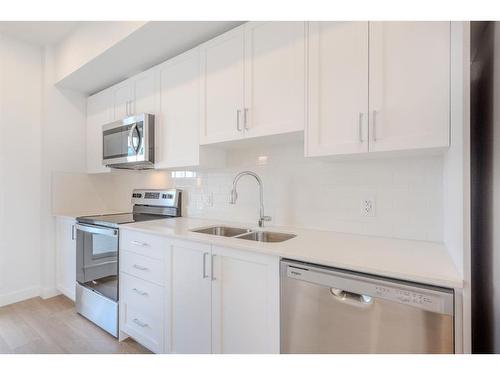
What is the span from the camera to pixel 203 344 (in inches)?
59.2

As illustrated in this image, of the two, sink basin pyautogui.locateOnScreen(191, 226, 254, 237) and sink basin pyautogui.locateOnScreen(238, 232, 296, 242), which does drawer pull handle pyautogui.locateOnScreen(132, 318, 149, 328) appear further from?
sink basin pyautogui.locateOnScreen(238, 232, 296, 242)

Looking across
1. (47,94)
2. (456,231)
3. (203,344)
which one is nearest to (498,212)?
(456,231)

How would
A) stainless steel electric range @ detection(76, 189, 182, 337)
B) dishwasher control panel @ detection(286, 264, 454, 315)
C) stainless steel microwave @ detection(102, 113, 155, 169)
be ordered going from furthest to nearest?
stainless steel microwave @ detection(102, 113, 155, 169) < stainless steel electric range @ detection(76, 189, 182, 337) < dishwasher control panel @ detection(286, 264, 454, 315)

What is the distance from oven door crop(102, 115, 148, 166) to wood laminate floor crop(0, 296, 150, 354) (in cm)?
143

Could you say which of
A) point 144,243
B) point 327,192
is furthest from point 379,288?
point 144,243

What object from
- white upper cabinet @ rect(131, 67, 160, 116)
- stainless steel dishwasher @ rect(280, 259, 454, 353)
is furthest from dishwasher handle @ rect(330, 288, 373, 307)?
white upper cabinet @ rect(131, 67, 160, 116)

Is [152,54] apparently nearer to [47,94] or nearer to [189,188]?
[189,188]

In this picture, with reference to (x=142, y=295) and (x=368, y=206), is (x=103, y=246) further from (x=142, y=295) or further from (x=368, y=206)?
(x=368, y=206)

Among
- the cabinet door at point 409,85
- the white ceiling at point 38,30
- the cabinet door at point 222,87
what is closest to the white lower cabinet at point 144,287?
the cabinet door at point 222,87

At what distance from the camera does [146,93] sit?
2.33 m

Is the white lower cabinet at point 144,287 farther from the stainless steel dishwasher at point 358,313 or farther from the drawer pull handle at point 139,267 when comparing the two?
the stainless steel dishwasher at point 358,313

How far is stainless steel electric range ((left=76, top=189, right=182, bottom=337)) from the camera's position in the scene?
2.04m

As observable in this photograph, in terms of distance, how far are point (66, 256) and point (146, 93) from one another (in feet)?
6.09

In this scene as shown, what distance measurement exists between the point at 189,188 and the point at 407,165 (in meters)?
1.80
